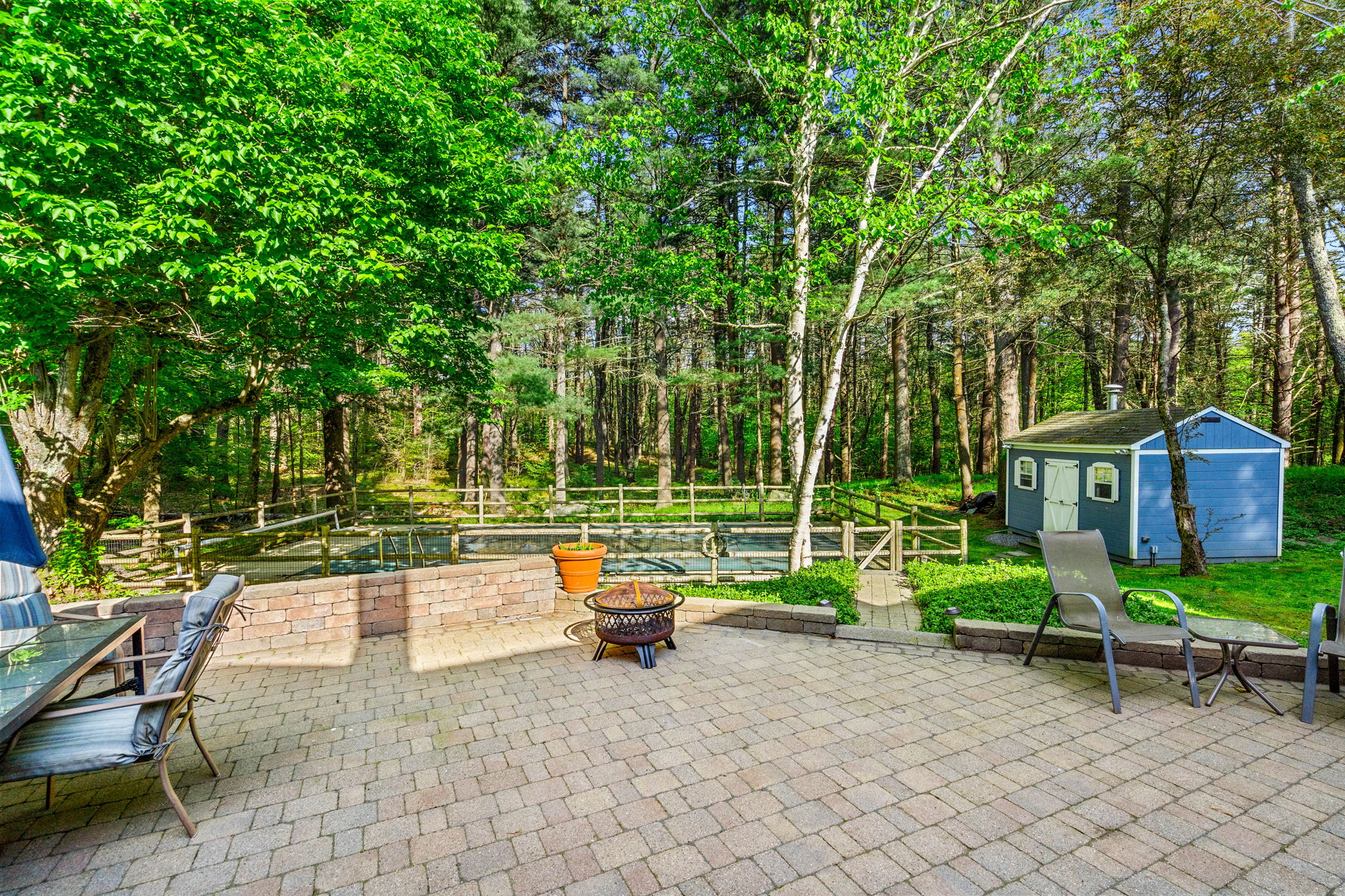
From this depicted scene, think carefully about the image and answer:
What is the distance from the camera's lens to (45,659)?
277 cm

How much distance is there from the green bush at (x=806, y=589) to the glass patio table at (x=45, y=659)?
4470 millimetres

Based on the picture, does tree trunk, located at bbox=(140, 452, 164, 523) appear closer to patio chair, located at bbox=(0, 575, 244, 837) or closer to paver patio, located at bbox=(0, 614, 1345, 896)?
paver patio, located at bbox=(0, 614, 1345, 896)

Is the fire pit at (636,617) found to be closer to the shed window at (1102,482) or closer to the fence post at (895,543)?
the fence post at (895,543)

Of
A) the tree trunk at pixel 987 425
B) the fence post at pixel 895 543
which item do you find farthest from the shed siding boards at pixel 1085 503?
the tree trunk at pixel 987 425

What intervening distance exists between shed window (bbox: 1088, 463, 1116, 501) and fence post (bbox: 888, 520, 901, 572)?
16.1 feet

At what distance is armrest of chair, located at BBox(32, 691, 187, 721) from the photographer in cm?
249

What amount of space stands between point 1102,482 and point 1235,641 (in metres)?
7.67

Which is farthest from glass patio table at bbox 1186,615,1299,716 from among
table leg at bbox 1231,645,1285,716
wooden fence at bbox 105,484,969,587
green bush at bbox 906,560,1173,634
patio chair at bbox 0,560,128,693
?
patio chair at bbox 0,560,128,693

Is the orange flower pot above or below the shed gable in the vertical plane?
→ below

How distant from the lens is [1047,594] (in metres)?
5.64

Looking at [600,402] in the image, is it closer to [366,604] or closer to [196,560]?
[196,560]

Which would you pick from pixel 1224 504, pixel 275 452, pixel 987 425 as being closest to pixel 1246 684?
pixel 1224 504

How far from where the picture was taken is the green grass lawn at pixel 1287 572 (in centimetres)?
647

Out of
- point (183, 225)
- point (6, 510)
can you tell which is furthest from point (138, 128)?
point (6, 510)
